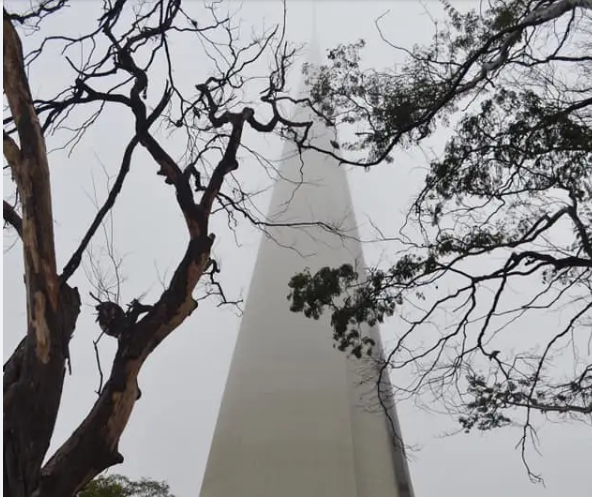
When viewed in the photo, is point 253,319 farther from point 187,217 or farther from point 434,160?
point 187,217

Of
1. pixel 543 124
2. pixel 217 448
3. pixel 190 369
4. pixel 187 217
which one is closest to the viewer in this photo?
pixel 187 217

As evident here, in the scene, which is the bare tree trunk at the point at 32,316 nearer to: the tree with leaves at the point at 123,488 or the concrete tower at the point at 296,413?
the concrete tower at the point at 296,413

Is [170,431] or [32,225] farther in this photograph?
[170,431]

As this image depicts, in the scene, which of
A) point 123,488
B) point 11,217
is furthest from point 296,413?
point 11,217

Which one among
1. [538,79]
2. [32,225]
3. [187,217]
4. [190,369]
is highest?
[190,369]

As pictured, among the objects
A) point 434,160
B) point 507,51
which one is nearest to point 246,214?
point 434,160

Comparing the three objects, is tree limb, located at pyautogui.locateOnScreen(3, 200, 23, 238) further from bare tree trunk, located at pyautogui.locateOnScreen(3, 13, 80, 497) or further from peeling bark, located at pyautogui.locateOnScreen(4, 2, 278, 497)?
bare tree trunk, located at pyautogui.locateOnScreen(3, 13, 80, 497)

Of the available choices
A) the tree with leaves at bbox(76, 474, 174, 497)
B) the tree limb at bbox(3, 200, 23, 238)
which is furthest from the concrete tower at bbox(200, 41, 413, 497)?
the tree limb at bbox(3, 200, 23, 238)

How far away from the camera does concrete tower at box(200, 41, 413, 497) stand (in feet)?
12.9

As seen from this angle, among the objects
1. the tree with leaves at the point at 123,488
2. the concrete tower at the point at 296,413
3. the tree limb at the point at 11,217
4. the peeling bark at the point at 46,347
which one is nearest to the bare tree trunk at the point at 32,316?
the peeling bark at the point at 46,347

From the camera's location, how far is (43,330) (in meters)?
1.99

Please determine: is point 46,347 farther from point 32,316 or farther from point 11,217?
point 11,217

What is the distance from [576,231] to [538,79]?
0.88 metres

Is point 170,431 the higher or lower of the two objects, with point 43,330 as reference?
higher
